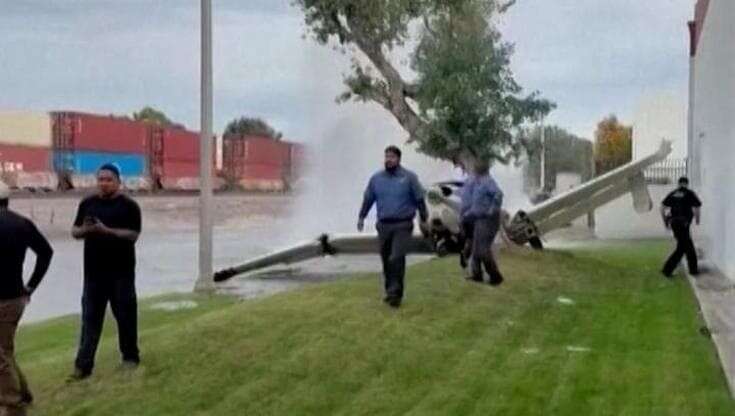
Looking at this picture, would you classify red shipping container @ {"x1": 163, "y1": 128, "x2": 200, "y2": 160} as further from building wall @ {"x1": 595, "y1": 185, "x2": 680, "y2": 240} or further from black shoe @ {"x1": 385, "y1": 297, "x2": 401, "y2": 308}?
black shoe @ {"x1": 385, "y1": 297, "x2": 401, "y2": 308}

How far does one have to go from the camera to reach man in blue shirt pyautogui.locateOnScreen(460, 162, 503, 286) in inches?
711

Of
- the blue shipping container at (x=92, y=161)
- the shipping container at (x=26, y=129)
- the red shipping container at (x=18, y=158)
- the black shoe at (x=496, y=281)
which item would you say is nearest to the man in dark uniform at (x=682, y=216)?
the black shoe at (x=496, y=281)

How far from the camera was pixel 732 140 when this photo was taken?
1758 centimetres

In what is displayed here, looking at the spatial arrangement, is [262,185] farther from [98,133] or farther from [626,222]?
[626,222]

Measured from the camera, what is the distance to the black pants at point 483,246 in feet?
59.1

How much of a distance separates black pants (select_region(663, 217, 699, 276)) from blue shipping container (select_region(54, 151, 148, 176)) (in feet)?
145

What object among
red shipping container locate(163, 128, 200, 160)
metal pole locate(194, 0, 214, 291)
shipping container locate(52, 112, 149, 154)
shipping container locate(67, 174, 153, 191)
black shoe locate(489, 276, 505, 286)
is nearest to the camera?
black shoe locate(489, 276, 505, 286)

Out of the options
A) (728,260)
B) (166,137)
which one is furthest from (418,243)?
(166,137)

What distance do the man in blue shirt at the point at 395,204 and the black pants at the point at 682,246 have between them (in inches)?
318

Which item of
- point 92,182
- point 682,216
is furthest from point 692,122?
point 92,182

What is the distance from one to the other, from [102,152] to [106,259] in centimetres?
5739

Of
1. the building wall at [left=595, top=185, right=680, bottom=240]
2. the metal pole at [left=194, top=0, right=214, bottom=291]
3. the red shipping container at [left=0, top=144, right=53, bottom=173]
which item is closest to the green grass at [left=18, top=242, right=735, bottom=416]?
the metal pole at [left=194, top=0, right=214, bottom=291]

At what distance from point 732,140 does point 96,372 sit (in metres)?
10.00

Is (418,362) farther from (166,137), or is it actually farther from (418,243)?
(166,137)
